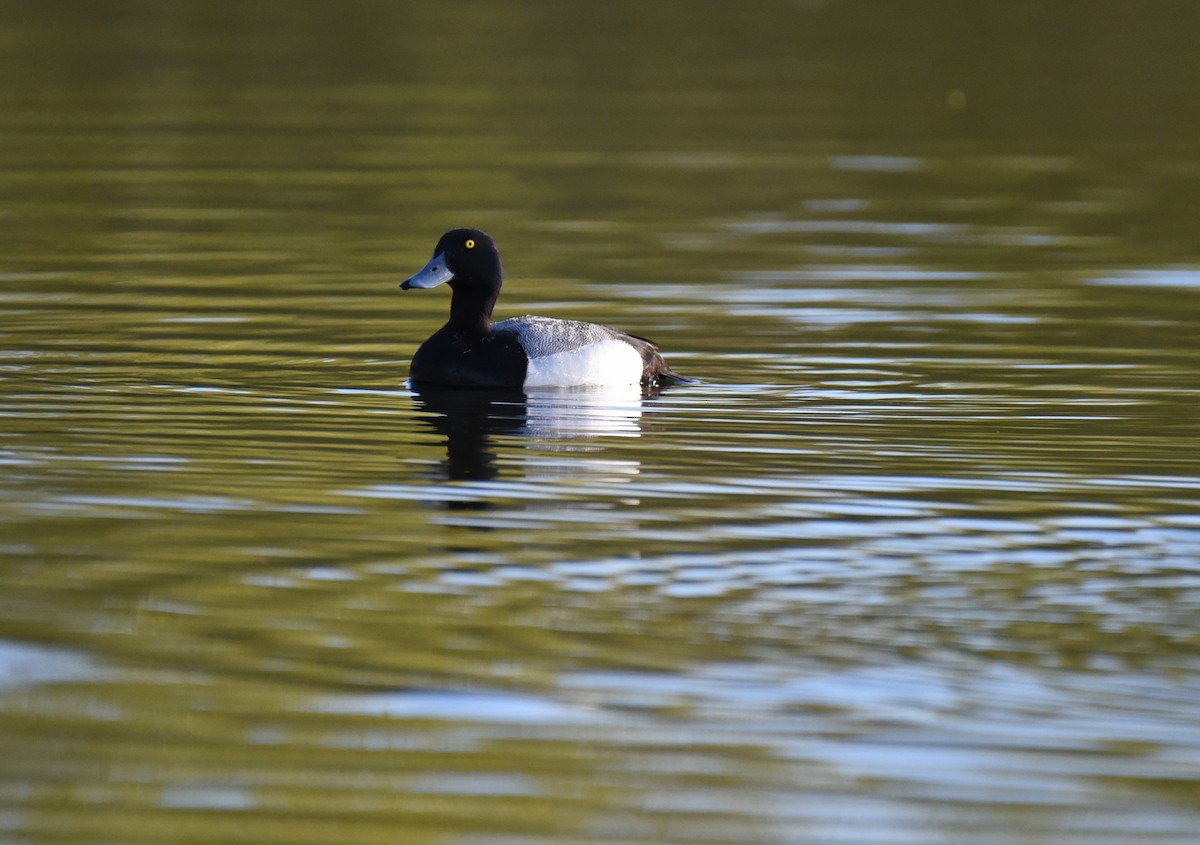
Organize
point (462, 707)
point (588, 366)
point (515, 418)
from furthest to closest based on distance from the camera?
point (588, 366) < point (515, 418) < point (462, 707)

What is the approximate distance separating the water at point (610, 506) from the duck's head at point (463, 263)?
2.31ft

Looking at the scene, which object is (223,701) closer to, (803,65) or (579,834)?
(579,834)

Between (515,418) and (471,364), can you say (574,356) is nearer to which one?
(471,364)

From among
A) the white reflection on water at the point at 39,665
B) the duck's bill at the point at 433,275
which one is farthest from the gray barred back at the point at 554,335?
the white reflection on water at the point at 39,665

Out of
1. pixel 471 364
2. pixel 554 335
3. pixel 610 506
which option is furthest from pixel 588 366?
pixel 610 506

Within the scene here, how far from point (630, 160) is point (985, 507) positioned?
1541 centimetres

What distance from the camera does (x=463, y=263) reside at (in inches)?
518

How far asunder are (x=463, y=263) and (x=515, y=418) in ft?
6.26

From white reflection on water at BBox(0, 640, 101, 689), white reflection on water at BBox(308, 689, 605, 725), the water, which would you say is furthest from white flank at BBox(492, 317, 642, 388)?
white reflection on water at BBox(308, 689, 605, 725)

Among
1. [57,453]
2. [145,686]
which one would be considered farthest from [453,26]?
[145,686]

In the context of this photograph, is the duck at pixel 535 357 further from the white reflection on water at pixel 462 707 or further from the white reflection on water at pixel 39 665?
the white reflection on water at pixel 462 707

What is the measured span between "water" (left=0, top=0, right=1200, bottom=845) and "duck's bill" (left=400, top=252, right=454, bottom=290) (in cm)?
61

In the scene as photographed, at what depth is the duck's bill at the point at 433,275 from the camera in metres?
13.0

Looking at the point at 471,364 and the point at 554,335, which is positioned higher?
the point at 554,335
